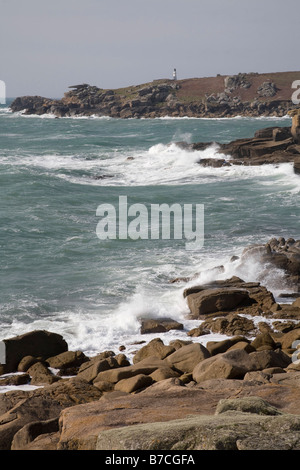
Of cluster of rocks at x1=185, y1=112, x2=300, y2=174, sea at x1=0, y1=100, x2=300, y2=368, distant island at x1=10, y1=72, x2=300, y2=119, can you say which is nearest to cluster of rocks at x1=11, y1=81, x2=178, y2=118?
distant island at x1=10, y1=72, x2=300, y2=119

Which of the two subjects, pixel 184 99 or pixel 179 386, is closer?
pixel 179 386

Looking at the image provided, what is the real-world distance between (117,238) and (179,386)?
53.6ft

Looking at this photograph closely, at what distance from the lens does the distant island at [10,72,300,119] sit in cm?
9488

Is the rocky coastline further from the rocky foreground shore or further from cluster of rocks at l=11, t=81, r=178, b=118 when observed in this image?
cluster of rocks at l=11, t=81, r=178, b=118

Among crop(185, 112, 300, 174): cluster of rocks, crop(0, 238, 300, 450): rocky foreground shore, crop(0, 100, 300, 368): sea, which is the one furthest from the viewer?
crop(185, 112, 300, 174): cluster of rocks

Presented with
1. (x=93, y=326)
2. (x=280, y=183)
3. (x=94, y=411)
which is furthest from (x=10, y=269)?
(x=280, y=183)

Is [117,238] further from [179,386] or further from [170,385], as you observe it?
[179,386]

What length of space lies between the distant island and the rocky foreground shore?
249ft

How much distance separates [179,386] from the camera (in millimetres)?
9344


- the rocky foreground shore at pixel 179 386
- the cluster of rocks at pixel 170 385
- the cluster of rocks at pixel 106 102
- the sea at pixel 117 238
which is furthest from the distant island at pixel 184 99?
the cluster of rocks at pixel 170 385

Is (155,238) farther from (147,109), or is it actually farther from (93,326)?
(147,109)

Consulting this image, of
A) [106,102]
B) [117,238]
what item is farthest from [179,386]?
[106,102]
